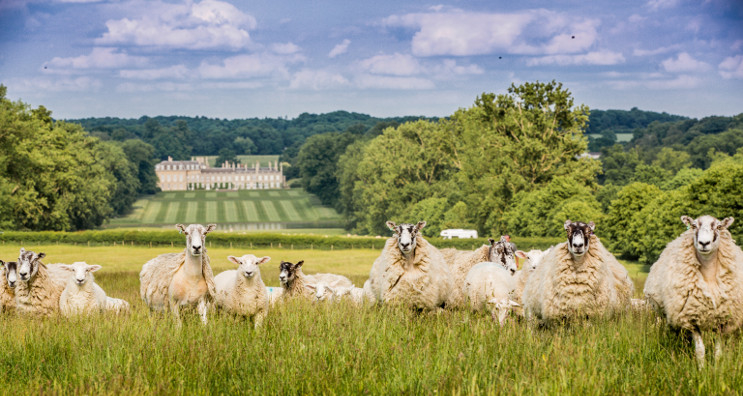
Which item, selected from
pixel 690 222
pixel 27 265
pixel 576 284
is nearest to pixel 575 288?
pixel 576 284

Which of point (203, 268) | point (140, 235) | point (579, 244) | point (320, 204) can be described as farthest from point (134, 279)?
point (320, 204)

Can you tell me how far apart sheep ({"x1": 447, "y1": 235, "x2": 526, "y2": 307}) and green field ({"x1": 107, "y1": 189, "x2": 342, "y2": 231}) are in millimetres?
110114

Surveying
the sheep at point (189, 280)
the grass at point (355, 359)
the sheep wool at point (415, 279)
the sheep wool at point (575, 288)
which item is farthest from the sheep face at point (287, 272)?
the sheep wool at point (575, 288)

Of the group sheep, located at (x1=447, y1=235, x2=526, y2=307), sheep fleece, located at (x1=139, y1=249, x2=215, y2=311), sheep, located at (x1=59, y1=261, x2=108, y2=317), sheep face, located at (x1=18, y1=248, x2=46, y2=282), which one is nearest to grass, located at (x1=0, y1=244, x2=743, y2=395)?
sheep fleece, located at (x1=139, y1=249, x2=215, y2=311)

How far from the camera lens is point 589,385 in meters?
7.52

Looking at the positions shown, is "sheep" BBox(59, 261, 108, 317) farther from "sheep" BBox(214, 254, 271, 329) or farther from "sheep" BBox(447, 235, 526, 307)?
"sheep" BBox(447, 235, 526, 307)

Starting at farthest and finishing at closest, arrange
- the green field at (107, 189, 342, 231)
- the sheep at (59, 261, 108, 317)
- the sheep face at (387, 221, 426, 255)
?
the green field at (107, 189, 342, 231)
the sheep at (59, 261, 108, 317)
the sheep face at (387, 221, 426, 255)

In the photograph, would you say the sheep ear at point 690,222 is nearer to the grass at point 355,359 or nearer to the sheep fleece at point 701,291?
the sheep fleece at point 701,291

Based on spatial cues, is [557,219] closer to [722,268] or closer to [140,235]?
[140,235]

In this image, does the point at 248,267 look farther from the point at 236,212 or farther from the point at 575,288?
the point at 236,212

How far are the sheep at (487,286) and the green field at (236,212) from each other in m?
113

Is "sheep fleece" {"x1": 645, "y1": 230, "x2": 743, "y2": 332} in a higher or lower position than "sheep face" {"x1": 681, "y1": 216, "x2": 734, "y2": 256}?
lower

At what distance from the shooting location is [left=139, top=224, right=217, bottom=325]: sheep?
12673 mm

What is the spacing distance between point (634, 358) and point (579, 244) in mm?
2102
